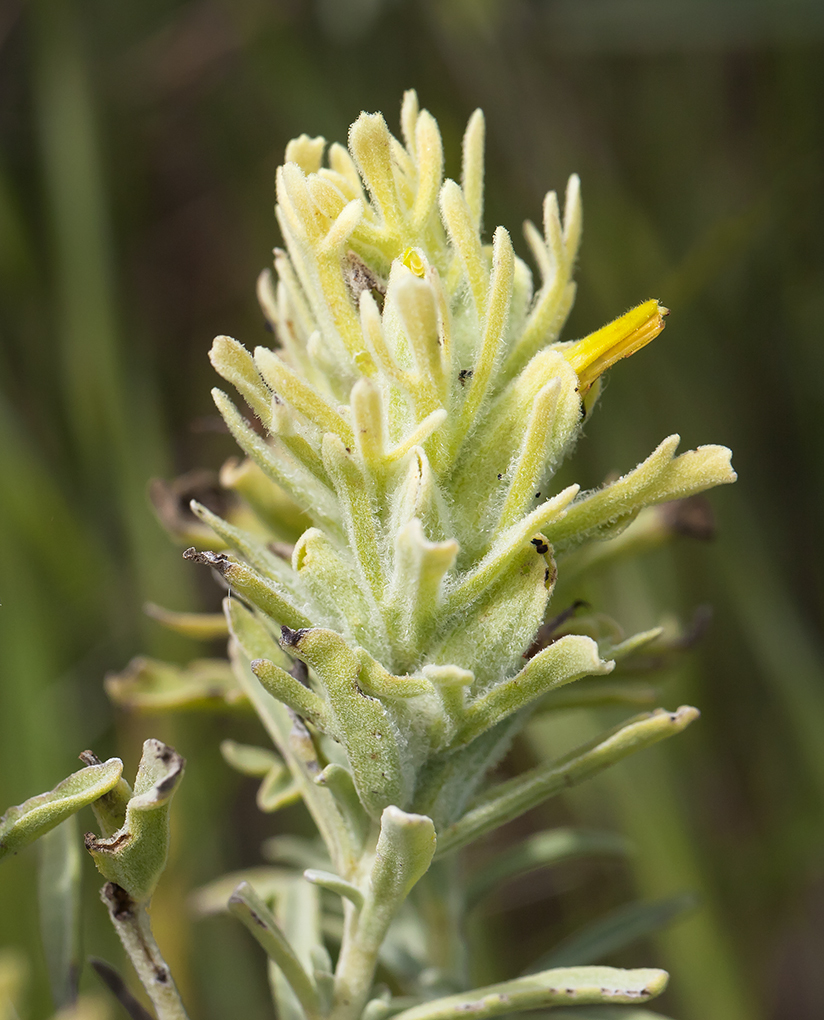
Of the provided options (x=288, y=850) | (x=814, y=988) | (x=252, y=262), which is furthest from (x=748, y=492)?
(x=288, y=850)

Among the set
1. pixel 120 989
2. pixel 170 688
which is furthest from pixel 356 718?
pixel 170 688

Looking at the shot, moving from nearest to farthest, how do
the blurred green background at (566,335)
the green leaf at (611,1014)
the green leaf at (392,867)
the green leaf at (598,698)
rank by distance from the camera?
the green leaf at (392,867), the green leaf at (611,1014), the green leaf at (598,698), the blurred green background at (566,335)

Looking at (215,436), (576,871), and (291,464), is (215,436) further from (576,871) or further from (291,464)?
(291,464)

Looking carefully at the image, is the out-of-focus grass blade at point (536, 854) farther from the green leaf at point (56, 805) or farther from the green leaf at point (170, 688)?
the green leaf at point (56, 805)

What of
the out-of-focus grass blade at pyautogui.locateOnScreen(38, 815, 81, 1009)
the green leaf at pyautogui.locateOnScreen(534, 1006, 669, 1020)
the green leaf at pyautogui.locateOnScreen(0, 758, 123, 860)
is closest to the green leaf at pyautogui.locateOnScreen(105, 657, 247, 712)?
the out-of-focus grass blade at pyautogui.locateOnScreen(38, 815, 81, 1009)

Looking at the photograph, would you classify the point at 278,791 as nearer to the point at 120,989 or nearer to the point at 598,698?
the point at 120,989

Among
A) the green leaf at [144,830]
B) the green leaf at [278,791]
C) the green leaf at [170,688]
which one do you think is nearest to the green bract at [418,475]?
the green leaf at [144,830]
